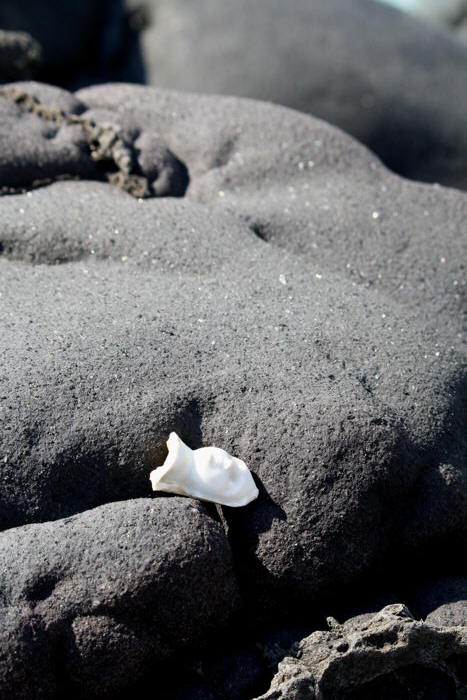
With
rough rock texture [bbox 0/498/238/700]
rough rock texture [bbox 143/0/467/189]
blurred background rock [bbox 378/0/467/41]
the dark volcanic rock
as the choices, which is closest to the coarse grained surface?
rough rock texture [bbox 0/498/238/700]

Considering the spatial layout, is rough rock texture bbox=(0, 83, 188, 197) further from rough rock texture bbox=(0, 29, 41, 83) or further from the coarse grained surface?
rough rock texture bbox=(0, 29, 41, 83)

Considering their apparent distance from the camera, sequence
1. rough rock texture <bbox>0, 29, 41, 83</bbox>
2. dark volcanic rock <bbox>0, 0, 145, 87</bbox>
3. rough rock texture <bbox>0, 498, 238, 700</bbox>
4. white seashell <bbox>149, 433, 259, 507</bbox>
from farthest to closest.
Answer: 1. dark volcanic rock <bbox>0, 0, 145, 87</bbox>
2. rough rock texture <bbox>0, 29, 41, 83</bbox>
3. white seashell <bbox>149, 433, 259, 507</bbox>
4. rough rock texture <bbox>0, 498, 238, 700</bbox>

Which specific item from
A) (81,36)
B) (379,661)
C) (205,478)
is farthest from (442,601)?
(81,36)

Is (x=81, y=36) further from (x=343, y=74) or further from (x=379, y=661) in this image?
(x=379, y=661)

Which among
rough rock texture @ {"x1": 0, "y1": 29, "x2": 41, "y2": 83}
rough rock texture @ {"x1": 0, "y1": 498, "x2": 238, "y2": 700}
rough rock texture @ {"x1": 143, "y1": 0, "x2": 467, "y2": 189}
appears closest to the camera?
rough rock texture @ {"x1": 0, "y1": 498, "x2": 238, "y2": 700}

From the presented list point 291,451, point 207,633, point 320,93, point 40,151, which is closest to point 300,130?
point 40,151

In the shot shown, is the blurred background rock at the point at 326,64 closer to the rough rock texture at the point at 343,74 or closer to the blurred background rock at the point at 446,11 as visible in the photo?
the rough rock texture at the point at 343,74
